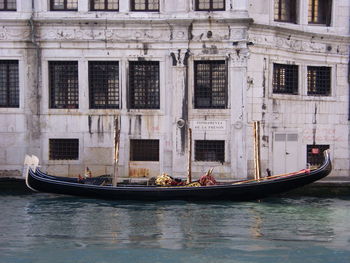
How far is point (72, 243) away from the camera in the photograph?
38.2ft

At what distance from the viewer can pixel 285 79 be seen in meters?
19.6

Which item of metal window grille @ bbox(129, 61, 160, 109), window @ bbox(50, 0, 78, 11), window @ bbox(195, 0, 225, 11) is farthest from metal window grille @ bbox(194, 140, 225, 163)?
window @ bbox(50, 0, 78, 11)

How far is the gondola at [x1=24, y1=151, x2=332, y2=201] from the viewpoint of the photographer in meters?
16.1

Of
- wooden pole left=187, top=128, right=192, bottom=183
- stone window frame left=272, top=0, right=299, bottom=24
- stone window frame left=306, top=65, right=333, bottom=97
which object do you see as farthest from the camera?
stone window frame left=306, top=65, right=333, bottom=97

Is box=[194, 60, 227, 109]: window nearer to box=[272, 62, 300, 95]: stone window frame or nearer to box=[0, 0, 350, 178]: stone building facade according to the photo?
box=[0, 0, 350, 178]: stone building facade

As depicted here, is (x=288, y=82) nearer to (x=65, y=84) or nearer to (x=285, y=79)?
(x=285, y=79)

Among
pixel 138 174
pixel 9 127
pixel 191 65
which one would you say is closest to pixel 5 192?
pixel 9 127

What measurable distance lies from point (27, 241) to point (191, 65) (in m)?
8.57

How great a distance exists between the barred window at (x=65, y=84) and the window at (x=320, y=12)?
7.90 metres

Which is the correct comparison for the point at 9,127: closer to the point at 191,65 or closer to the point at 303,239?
the point at 191,65

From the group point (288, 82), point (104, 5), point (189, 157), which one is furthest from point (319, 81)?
point (104, 5)

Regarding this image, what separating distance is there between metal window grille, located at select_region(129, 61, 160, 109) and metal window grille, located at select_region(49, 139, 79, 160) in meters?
2.25

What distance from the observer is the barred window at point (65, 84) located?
1892 centimetres

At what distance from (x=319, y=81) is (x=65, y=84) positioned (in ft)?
27.2
